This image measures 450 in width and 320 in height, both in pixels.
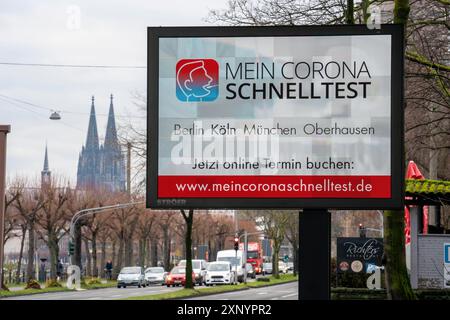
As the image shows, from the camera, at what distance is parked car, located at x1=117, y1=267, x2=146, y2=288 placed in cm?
6968

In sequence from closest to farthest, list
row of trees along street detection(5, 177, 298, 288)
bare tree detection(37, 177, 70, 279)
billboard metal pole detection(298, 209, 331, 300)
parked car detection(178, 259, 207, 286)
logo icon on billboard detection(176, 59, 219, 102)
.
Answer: billboard metal pole detection(298, 209, 331, 300), logo icon on billboard detection(176, 59, 219, 102), bare tree detection(37, 177, 70, 279), row of trees along street detection(5, 177, 298, 288), parked car detection(178, 259, 207, 286)

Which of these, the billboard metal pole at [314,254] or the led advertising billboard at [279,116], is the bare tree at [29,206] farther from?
the billboard metal pole at [314,254]

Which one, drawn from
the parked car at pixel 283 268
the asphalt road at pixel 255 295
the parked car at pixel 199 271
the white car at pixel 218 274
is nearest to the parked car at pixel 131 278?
the parked car at pixel 199 271

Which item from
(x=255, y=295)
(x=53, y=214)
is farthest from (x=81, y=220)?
(x=255, y=295)

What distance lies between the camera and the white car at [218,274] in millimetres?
70562

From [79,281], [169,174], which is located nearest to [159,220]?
[79,281]

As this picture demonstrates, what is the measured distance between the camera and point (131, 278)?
7044 cm

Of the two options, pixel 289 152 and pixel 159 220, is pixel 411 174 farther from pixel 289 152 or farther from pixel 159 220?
pixel 159 220

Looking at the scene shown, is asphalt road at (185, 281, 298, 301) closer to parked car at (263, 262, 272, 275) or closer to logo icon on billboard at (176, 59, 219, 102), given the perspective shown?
logo icon on billboard at (176, 59, 219, 102)

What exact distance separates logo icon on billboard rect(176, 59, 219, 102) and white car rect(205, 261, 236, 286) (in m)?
55.4

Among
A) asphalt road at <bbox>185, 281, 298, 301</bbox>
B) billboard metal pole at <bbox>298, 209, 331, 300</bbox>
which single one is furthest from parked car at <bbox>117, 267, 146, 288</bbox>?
billboard metal pole at <bbox>298, 209, 331, 300</bbox>
